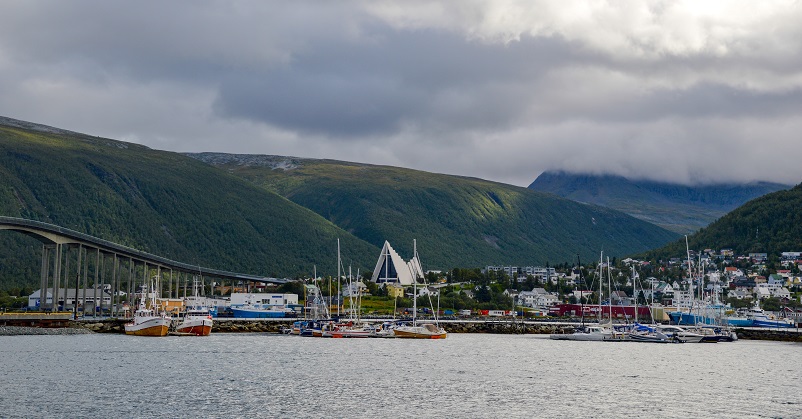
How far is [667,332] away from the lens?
440ft

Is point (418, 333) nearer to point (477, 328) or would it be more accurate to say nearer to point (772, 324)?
point (477, 328)

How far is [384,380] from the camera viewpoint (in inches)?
2687

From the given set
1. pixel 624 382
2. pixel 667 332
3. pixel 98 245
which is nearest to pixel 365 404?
pixel 624 382

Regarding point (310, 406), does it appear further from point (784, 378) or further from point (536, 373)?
point (784, 378)

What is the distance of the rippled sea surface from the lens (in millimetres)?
53469

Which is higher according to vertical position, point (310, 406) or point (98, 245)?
point (98, 245)

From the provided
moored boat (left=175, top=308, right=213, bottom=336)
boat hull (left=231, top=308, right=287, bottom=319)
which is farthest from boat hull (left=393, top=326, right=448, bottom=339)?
boat hull (left=231, top=308, right=287, bottom=319)

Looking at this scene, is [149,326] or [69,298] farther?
[69,298]

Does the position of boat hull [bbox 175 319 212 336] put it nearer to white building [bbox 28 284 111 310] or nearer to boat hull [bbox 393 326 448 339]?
boat hull [bbox 393 326 448 339]

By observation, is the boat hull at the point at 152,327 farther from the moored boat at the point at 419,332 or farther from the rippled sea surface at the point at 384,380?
the moored boat at the point at 419,332

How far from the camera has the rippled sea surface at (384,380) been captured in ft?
175

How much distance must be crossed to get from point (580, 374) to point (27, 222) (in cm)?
9210

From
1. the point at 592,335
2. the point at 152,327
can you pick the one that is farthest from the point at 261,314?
the point at 592,335

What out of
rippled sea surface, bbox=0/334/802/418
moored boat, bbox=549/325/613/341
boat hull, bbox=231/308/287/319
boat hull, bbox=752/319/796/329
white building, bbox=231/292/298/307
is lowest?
rippled sea surface, bbox=0/334/802/418
